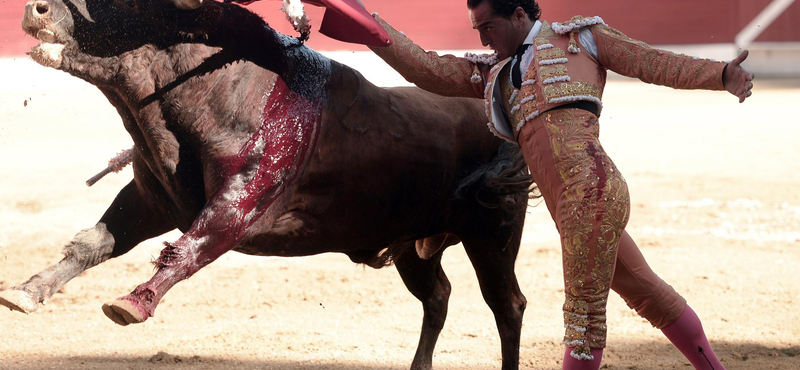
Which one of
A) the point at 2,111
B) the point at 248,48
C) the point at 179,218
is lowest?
the point at 179,218

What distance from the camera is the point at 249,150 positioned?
8.75 ft

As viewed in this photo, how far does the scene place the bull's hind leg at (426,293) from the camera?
3758 mm

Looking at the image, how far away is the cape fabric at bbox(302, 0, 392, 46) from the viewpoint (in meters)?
2.67

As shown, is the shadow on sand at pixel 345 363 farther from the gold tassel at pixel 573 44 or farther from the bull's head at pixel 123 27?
the gold tassel at pixel 573 44

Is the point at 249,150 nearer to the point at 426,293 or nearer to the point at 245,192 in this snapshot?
the point at 245,192

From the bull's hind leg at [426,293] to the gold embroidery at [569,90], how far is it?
4.60 ft

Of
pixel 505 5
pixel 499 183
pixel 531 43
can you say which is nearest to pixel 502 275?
pixel 499 183

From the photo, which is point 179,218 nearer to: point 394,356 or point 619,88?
point 394,356

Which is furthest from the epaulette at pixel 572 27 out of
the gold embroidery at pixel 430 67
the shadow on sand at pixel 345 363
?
the shadow on sand at pixel 345 363

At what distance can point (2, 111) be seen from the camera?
28.0 ft

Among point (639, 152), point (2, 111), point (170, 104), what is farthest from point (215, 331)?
point (639, 152)

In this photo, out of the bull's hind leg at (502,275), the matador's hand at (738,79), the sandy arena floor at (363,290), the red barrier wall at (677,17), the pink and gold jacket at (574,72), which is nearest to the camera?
the matador's hand at (738,79)

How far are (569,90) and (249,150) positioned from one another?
0.90 meters

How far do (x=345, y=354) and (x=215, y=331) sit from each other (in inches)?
27.9
